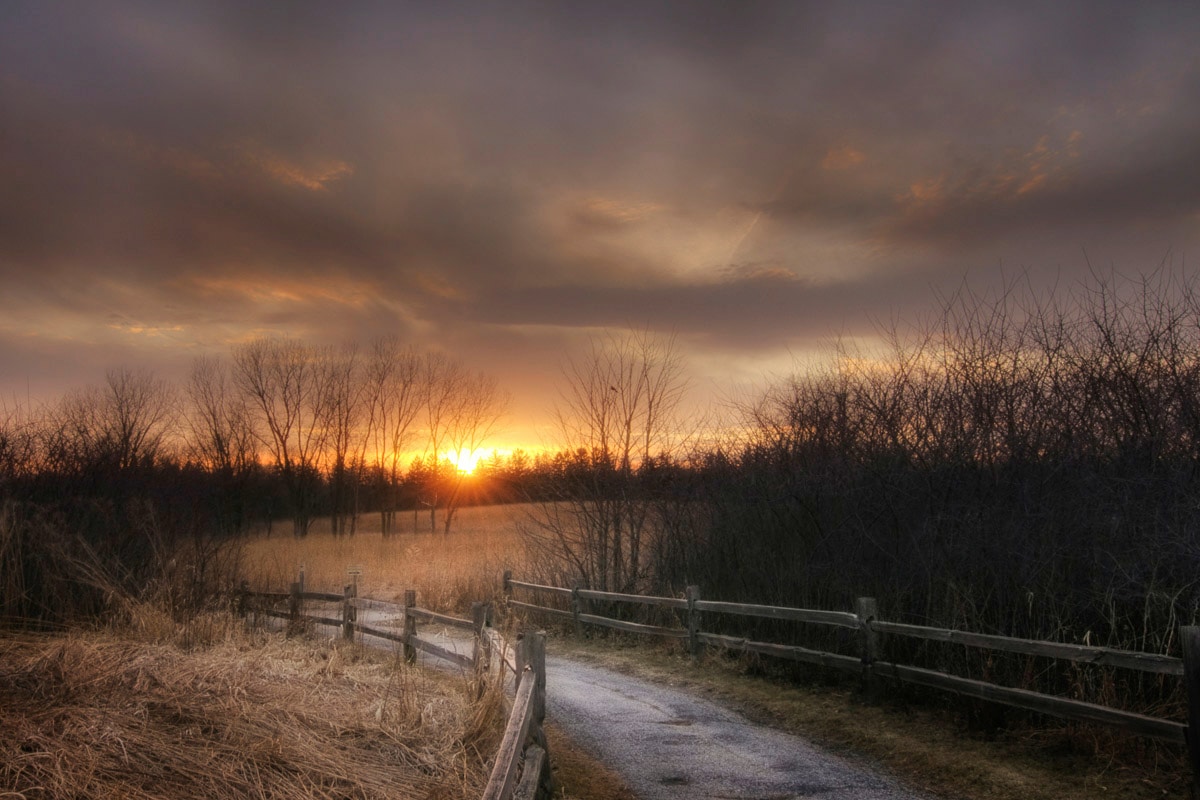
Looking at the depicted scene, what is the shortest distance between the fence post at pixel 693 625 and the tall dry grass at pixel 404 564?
17.1 feet

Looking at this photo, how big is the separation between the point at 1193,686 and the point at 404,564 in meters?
22.6

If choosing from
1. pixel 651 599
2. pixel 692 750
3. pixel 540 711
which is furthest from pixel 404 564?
pixel 540 711

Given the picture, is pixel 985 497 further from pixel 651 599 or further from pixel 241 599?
pixel 241 599

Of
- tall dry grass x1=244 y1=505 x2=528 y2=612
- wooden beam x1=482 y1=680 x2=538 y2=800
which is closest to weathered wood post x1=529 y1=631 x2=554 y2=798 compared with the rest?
wooden beam x1=482 y1=680 x2=538 y2=800

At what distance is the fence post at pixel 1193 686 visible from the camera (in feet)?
18.6

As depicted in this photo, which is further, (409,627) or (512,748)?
(409,627)

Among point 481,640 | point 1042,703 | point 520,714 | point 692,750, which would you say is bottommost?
point 692,750

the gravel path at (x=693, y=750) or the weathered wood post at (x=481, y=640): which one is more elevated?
the weathered wood post at (x=481, y=640)

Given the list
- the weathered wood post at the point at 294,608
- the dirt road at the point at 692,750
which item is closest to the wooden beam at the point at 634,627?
the dirt road at the point at 692,750

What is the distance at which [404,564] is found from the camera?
25.8 metres

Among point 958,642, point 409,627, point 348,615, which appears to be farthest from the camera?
point 348,615

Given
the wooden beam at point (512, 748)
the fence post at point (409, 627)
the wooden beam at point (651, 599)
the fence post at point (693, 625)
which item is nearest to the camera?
the wooden beam at point (512, 748)

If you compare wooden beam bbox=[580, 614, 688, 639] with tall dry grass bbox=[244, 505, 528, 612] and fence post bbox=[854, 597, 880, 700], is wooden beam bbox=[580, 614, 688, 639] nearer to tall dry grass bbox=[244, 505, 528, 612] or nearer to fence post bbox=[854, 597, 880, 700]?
tall dry grass bbox=[244, 505, 528, 612]

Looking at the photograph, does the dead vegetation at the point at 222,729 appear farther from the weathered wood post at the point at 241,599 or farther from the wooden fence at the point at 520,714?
the weathered wood post at the point at 241,599
